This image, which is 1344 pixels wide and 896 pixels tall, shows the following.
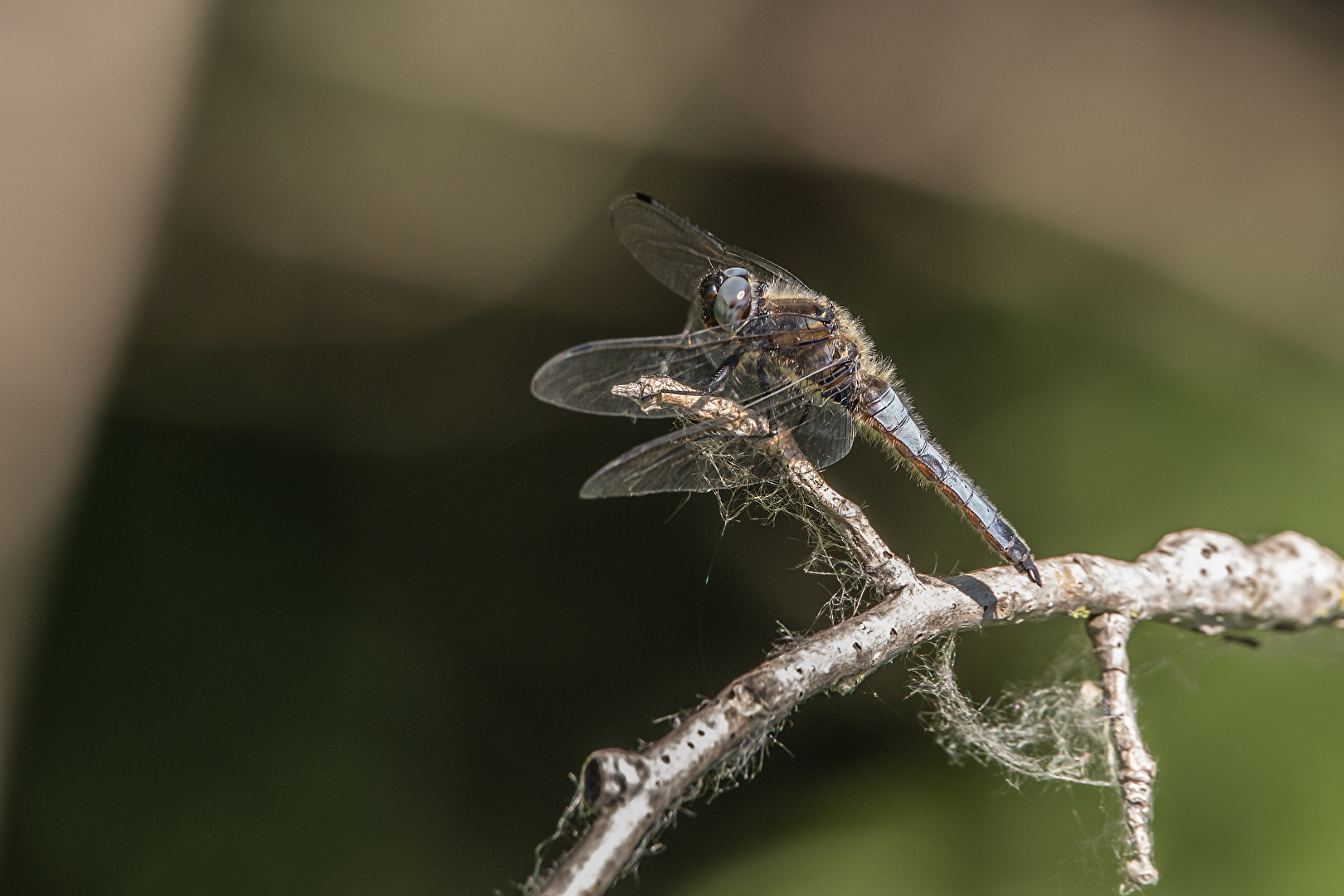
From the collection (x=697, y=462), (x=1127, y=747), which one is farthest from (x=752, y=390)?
(x=1127, y=747)

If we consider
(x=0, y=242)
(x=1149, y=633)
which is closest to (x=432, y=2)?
(x=0, y=242)

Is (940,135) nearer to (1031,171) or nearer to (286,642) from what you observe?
(1031,171)

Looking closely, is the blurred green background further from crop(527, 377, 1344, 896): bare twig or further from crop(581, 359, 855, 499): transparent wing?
crop(581, 359, 855, 499): transparent wing

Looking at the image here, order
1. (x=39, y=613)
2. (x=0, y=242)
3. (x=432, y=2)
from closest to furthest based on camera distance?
1. (x=0, y=242)
2. (x=39, y=613)
3. (x=432, y=2)

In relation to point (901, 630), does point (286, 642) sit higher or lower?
lower

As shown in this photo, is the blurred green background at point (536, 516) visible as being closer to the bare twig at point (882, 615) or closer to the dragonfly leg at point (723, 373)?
the bare twig at point (882, 615)

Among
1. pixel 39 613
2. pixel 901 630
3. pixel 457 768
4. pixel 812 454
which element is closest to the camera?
pixel 901 630

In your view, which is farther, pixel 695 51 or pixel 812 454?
pixel 695 51

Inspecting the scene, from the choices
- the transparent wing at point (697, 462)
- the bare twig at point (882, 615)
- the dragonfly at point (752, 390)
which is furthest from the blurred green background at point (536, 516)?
the transparent wing at point (697, 462)
